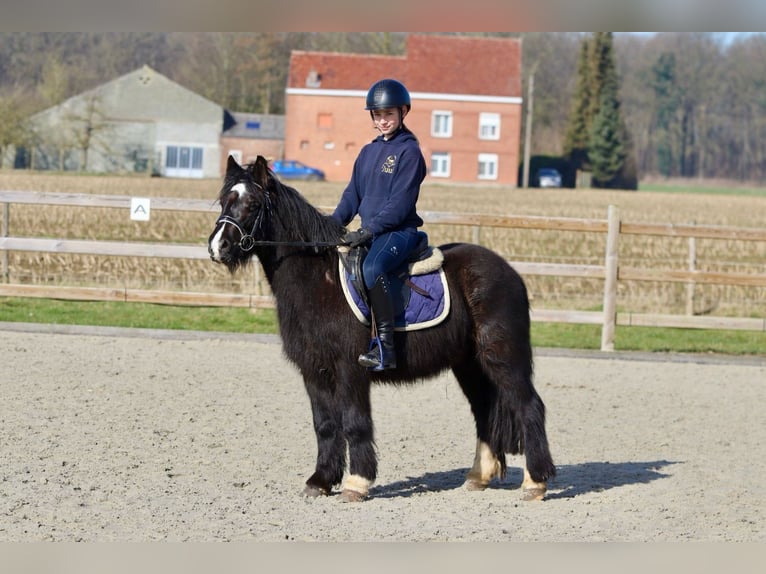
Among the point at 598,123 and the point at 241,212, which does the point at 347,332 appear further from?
the point at 598,123

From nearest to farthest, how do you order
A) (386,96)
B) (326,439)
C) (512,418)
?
(386,96) → (326,439) → (512,418)

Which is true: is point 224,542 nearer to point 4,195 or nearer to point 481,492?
point 481,492

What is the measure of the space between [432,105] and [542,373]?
52449 mm

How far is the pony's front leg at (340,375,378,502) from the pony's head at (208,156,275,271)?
3.23 feet

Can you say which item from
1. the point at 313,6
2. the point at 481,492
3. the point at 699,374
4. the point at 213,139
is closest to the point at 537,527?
the point at 481,492

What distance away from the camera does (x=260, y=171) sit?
5.62 metres

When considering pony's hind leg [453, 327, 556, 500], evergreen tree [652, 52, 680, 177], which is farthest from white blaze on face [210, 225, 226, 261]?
evergreen tree [652, 52, 680, 177]

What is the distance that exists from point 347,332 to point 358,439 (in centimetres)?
63

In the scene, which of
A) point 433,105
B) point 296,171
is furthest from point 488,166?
point 296,171

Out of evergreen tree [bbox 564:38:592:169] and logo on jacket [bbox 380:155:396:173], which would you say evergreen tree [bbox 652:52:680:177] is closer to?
evergreen tree [bbox 564:38:592:169]

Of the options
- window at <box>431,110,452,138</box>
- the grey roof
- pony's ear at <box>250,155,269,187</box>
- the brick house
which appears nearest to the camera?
pony's ear at <box>250,155,269,187</box>

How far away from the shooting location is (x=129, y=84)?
2630 inches

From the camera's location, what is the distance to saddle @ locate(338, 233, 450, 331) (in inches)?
228

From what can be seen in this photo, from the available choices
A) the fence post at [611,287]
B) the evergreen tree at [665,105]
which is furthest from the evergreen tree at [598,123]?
the fence post at [611,287]
